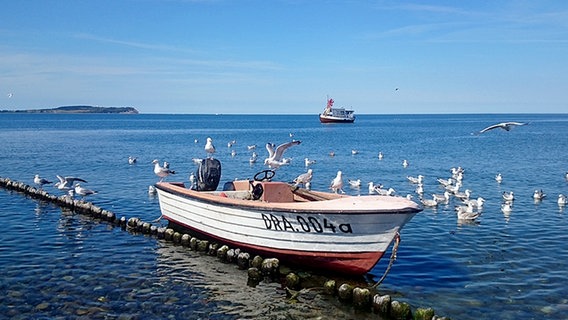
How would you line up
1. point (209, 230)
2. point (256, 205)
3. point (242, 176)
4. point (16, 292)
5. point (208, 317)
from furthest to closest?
1. point (242, 176)
2. point (209, 230)
3. point (256, 205)
4. point (16, 292)
5. point (208, 317)

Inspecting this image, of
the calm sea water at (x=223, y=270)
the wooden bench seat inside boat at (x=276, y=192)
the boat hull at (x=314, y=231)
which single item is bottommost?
the calm sea water at (x=223, y=270)

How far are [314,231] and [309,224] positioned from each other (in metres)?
0.21

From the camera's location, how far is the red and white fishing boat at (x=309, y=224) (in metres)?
12.8

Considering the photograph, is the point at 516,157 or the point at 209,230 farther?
the point at 516,157

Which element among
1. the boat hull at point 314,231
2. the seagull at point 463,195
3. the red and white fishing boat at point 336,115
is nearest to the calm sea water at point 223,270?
the seagull at point 463,195

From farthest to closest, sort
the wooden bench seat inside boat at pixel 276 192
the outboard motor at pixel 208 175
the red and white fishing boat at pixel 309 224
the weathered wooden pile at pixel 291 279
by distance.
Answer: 1. the outboard motor at pixel 208 175
2. the wooden bench seat inside boat at pixel 276 192
3. the red and white fishing boat at pixel 309 224
4. the weathered wooden pile at pixel 291 279

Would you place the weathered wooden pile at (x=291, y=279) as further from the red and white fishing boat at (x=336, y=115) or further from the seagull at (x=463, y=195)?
the red and white fishing boat at (x=336, y=115)

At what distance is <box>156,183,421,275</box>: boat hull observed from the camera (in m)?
12.8

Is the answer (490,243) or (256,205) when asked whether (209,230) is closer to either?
(256,205)

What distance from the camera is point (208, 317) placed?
1146 cm

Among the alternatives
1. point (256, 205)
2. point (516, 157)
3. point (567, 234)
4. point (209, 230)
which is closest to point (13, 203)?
point (209, 230)

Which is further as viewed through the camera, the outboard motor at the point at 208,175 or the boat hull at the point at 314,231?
the outboard motor at the point at 208,175

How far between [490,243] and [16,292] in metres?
13.9

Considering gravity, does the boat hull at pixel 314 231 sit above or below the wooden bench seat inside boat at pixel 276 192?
below
